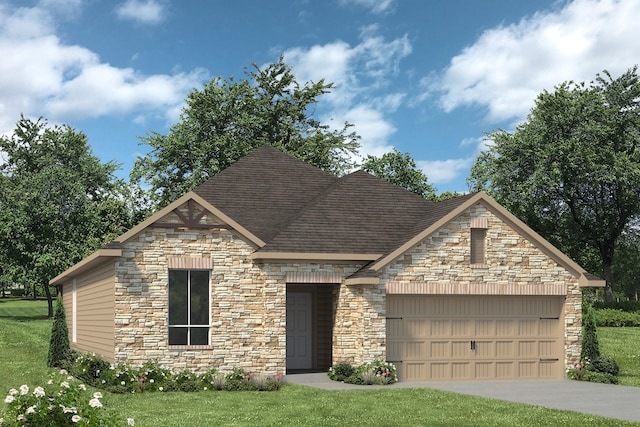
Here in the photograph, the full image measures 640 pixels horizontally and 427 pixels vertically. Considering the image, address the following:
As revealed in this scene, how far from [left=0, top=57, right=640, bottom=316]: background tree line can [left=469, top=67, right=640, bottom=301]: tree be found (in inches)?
2.8

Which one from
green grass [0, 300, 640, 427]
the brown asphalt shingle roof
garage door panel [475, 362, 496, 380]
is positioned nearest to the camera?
green grass [0, 300, 640, 427]

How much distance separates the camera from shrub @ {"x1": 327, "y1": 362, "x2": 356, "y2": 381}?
21703 mm

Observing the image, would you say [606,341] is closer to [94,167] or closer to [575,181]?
[575,181]

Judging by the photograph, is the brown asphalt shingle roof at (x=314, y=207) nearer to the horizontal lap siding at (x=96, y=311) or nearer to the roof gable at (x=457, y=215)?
the roof gable at (x=457, y=215)

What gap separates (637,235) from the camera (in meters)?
53.9

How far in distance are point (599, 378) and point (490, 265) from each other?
4.14 metres

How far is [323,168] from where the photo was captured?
49.0 metres

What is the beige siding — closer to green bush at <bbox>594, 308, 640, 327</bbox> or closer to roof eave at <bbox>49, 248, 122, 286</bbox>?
roof eave at <bbox>49, 248, 122, 286</bbox>

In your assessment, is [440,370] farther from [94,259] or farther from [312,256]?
[94,259]

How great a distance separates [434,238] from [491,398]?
5500 millimetres

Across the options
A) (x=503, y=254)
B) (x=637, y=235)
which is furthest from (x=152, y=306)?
(x=637, y=235)

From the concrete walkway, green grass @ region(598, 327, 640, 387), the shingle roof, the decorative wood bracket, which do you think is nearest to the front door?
the concrete walkway

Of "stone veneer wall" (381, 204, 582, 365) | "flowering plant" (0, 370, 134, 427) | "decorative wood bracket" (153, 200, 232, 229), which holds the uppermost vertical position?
"decorative wood bracket" (153, 200, 232, 229)

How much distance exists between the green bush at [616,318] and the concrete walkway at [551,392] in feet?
71.7
